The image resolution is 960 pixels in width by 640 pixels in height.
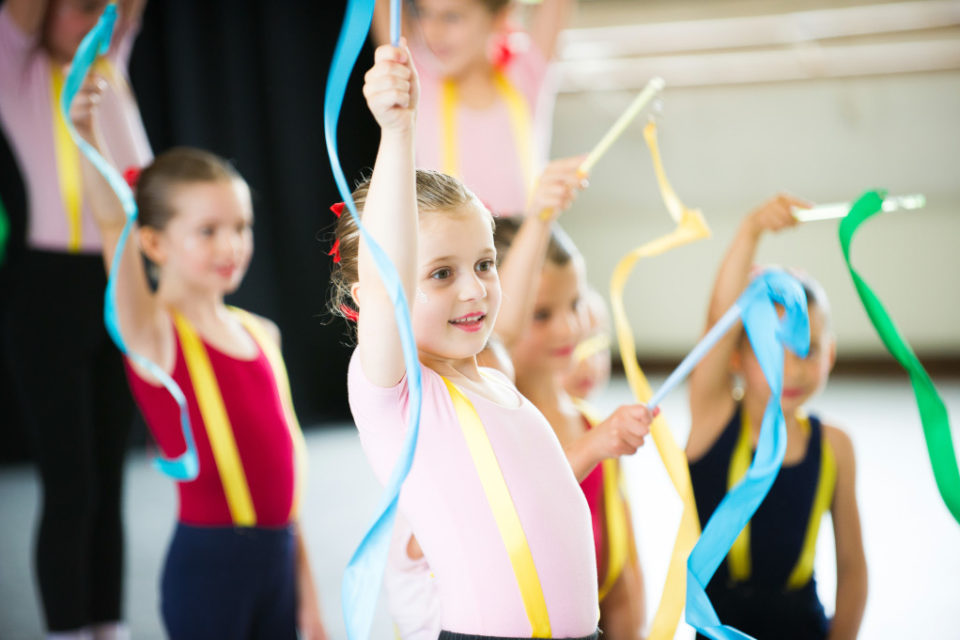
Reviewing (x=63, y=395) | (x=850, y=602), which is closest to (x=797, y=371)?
(x=850, y=602)

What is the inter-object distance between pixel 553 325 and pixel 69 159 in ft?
2.62

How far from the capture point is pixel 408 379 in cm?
71

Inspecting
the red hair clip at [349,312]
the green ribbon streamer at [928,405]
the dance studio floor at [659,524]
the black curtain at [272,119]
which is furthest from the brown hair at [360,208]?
the black curtain at [272,119]

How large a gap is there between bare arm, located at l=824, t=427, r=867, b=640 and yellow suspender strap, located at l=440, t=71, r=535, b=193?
24.6 inches

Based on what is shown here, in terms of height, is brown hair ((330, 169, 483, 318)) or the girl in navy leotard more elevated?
brown hair ((330, 169, 483, 318))

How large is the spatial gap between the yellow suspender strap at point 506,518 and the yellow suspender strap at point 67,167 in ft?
3.20

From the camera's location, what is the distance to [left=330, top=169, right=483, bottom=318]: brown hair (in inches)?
31.1

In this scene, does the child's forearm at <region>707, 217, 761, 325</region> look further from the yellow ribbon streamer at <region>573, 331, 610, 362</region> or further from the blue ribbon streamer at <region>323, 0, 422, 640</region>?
the blue ribbon streamer at <region>323, 0, 422, 640</region>

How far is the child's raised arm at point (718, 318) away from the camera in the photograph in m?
1.18

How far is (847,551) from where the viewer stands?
1303 millimetres

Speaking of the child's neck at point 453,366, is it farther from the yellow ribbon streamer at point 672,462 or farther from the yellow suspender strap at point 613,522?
the yellow suspender strap at point 613,522

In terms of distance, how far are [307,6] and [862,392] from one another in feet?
8.96

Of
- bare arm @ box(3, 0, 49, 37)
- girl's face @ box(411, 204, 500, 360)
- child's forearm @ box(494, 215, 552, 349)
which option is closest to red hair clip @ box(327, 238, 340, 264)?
girl's face @ box(411, 204, 500, 360)

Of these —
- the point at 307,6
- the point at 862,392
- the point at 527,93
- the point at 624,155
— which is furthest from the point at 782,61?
the point at 527,93
